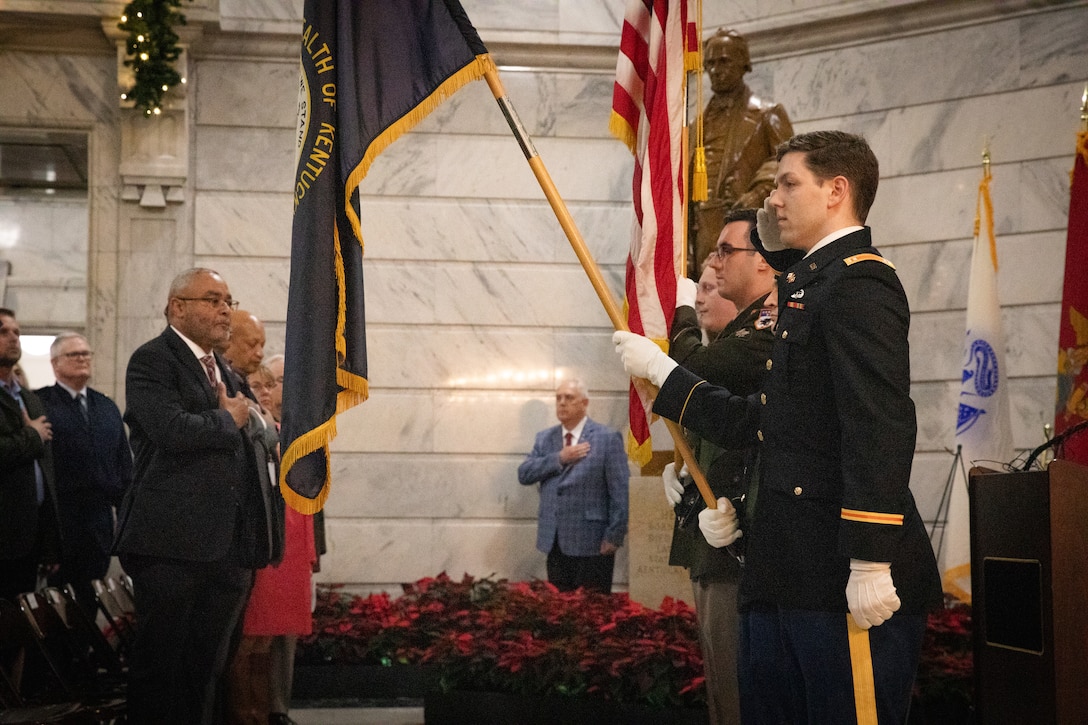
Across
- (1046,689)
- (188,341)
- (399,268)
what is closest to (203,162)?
(399,268)

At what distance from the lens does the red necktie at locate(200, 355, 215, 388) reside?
4.55 m

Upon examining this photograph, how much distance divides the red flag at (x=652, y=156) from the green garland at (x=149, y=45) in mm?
5039

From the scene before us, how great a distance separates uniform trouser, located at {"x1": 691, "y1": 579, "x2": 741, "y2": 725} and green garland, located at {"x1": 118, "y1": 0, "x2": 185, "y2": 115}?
19.6 ft

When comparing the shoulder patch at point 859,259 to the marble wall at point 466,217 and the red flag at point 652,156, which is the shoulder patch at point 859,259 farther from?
the marble wall at point 466,217

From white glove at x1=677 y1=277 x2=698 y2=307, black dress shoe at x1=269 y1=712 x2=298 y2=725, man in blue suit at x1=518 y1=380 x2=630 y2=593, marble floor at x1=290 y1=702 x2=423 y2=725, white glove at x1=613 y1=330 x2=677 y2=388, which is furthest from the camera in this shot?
man in blue suit at x1=518 y1=380 x2=630 y2=593

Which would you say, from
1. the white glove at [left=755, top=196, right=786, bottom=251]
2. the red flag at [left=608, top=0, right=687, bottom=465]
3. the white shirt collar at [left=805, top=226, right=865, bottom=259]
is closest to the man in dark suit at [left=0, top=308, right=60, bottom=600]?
the red flag at [left=608, top=0, right=687, bottom=465]

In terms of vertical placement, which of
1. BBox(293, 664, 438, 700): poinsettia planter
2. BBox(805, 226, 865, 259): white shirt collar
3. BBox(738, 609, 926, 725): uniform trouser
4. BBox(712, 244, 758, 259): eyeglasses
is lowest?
BBox(293, 664, 438, 700): poinsettia planter

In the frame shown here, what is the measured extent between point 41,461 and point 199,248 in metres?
2.78

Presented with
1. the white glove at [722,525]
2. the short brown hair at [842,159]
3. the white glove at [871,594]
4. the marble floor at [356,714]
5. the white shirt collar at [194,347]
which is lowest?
the marble floor at [356,714]

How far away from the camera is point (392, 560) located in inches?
333

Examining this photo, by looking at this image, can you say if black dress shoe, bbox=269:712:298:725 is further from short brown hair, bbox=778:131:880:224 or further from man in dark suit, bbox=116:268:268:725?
short brown hair, bbox=778:131:880:224

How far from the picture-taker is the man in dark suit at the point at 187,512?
13.7 ft

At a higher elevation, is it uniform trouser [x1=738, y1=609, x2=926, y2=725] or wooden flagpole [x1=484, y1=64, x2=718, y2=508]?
wooden flagpole [x1=484, y1=64, x2=718, y2=508]

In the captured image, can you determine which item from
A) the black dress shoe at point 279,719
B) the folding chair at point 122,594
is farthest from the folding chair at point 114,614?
the black dress shoe at point 279,719
